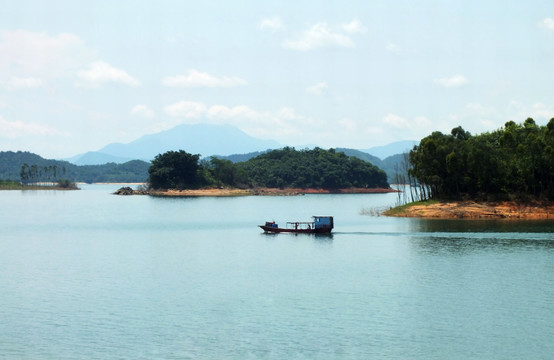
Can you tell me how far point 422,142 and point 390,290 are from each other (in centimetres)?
7477

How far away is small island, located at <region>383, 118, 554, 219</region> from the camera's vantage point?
109250 mm

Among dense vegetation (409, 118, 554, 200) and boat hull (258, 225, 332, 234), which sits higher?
dense vegetation (409, 118, 554, 200)

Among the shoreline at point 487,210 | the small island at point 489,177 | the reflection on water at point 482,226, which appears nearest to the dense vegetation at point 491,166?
the small island at point 489,177

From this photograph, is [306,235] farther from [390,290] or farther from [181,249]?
[390,290]

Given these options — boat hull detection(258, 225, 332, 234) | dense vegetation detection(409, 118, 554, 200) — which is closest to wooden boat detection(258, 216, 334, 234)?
boat hull detection(258, 225, 332, 234)

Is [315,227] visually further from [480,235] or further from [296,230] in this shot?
[480,235]

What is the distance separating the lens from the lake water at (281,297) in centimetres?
3481

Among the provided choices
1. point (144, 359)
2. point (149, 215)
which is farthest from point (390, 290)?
point (149, 215)

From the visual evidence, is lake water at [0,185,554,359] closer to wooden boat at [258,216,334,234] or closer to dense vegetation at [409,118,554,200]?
wooden boat at [258,216,334,234]

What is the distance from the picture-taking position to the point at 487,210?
110m

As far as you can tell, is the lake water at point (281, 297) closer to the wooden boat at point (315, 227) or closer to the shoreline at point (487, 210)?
the wooden boat at point (315, 227)

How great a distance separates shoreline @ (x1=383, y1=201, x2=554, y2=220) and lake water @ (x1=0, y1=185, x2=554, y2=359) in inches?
821

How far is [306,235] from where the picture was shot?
9294cm

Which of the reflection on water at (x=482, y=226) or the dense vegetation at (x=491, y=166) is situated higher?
the dense vegetation at (x=491, y=166)
